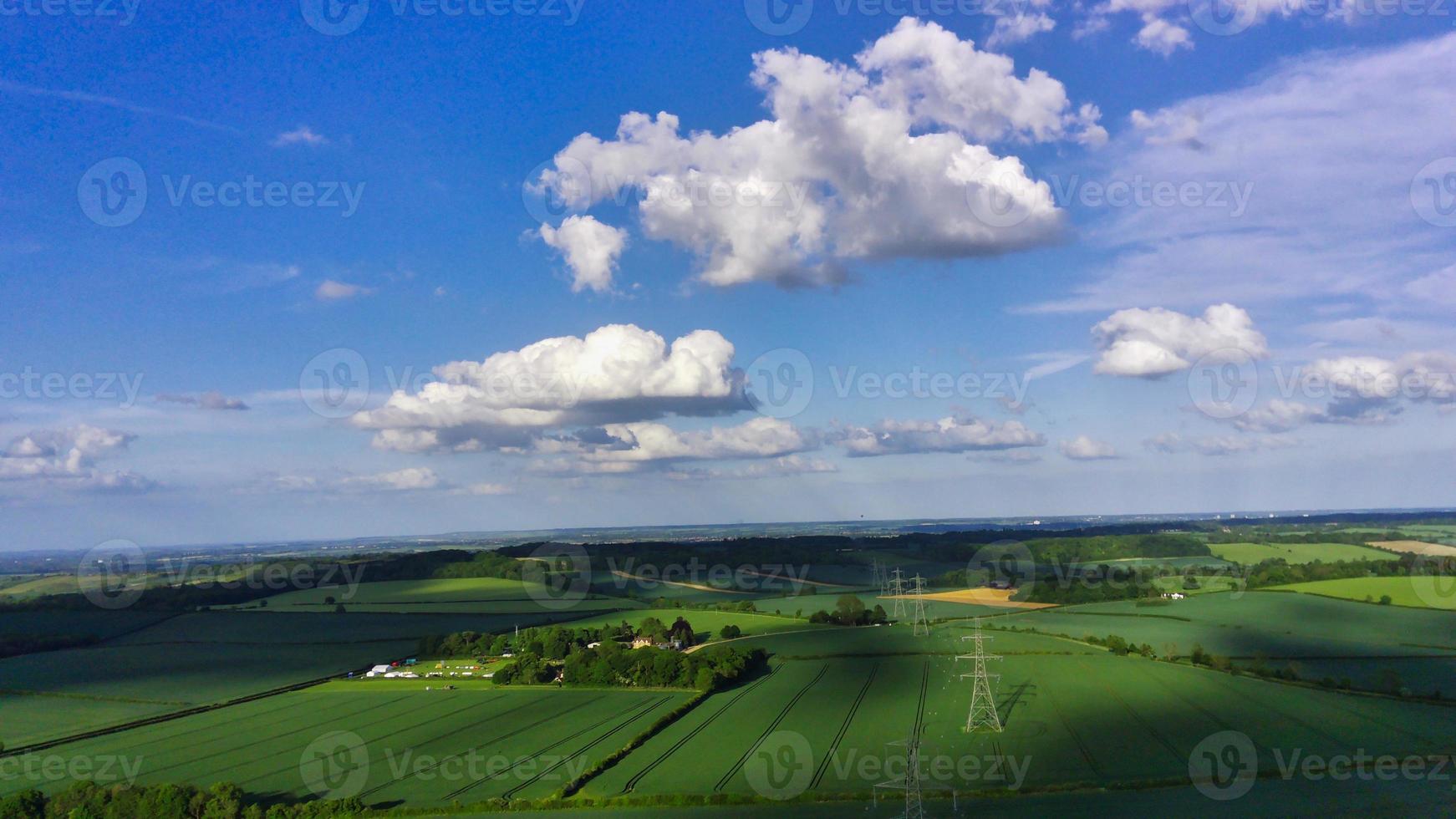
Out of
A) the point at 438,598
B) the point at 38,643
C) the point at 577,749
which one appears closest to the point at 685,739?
the point at 577,749

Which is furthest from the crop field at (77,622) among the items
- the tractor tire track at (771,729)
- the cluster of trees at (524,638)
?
the tractor tire track at (771,729)

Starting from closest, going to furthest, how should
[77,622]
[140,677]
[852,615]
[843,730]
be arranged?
[843,730] < [140,677] < [852,615] < [77,622]

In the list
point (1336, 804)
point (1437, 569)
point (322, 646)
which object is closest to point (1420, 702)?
point (1336, 804)

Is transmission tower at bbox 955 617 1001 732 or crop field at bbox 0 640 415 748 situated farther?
crop field at bbox 0 640 415 748

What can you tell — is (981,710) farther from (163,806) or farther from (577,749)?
(163,806)

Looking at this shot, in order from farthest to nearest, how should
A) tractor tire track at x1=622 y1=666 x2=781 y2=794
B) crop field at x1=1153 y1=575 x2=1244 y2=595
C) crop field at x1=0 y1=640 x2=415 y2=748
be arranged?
crop field at x1=1153 y1=575 x2=1244 y2=595 < crop field at x1=0 y1=640 x2=415 y2=748 < tractor tire track at x1=622 y1=666 x2=781 y2=794

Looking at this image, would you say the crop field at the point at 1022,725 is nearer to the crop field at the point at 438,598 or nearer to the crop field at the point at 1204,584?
the crop field at the point at 1204,584

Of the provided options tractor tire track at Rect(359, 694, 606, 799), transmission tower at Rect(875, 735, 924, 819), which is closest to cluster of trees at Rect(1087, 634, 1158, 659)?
transmission tower at Rect(875, 735, 924, 819)

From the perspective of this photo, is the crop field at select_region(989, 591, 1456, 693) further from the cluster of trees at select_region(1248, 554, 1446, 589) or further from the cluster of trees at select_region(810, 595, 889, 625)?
the cluster of trees at select_region(1248, 554, 1446, 589)
